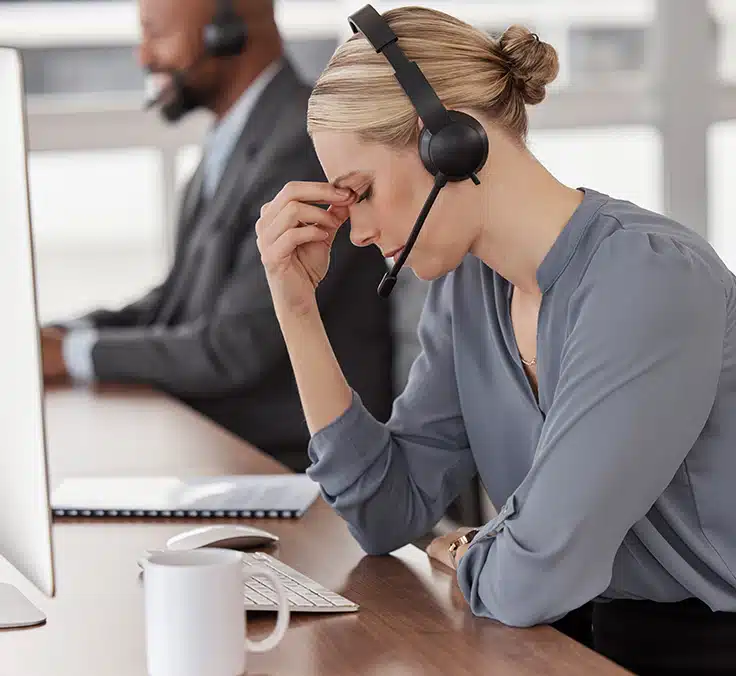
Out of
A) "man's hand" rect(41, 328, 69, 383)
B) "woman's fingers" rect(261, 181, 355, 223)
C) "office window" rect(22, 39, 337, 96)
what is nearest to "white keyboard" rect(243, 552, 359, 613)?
"woman's fingers" rect(261, 181, 355, 223)

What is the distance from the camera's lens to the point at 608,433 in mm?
976

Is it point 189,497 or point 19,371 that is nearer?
point 19,371

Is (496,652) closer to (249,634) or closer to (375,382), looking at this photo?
(249,634)

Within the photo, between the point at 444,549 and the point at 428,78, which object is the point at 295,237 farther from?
the point at 444,549

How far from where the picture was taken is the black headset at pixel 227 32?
269cm

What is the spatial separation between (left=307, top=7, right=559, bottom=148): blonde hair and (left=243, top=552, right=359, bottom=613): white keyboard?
41cm

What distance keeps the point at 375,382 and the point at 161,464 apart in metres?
0.86

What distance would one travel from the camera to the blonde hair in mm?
1112

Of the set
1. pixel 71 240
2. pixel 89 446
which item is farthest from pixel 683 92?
pixel 89 446

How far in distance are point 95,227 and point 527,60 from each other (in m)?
2.45

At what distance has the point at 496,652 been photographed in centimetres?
91

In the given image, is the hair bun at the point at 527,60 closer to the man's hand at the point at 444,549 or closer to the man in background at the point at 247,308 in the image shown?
the man's hand at the point at 444,549

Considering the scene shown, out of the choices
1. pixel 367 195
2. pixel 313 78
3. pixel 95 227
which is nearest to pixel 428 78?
pixel 367 195

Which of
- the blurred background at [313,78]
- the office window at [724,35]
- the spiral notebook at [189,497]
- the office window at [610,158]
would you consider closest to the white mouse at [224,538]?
the spiral notebook at [189,497]
